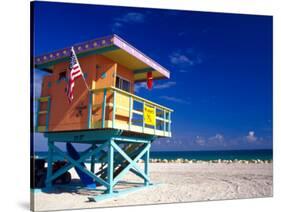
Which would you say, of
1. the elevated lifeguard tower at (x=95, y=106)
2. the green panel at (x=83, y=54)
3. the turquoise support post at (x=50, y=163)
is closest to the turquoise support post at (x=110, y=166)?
the elevated lifeguard tower at (x=95, y=106)

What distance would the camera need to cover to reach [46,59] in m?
11.5

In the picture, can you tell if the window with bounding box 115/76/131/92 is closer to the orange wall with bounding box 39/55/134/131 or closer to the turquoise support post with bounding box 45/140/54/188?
the orange wall with bounding box 39/55/134/131

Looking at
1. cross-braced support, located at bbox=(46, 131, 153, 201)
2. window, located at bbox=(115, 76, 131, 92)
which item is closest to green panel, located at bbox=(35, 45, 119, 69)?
window, located at bbox=(115, 76, 131, 92)

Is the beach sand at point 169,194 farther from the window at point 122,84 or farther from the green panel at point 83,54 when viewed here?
the green panel at point 83,54

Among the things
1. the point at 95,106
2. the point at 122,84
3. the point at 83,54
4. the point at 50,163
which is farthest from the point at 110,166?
the point at 83,54

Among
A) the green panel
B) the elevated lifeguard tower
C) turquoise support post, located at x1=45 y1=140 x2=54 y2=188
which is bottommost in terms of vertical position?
turquoise support post, located at x1=45 y1=140 x2=54 y2=188

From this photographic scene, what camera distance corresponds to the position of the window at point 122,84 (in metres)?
12.1

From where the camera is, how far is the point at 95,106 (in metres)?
10.6

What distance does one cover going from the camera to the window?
12148mm

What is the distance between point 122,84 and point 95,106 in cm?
204

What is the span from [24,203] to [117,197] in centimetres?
241

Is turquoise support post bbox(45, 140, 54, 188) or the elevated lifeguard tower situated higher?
the elevated lifeguard tower

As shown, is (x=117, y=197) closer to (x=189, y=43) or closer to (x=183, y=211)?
(x=183, y=211)

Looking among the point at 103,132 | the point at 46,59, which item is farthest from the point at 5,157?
the point at 46,59
